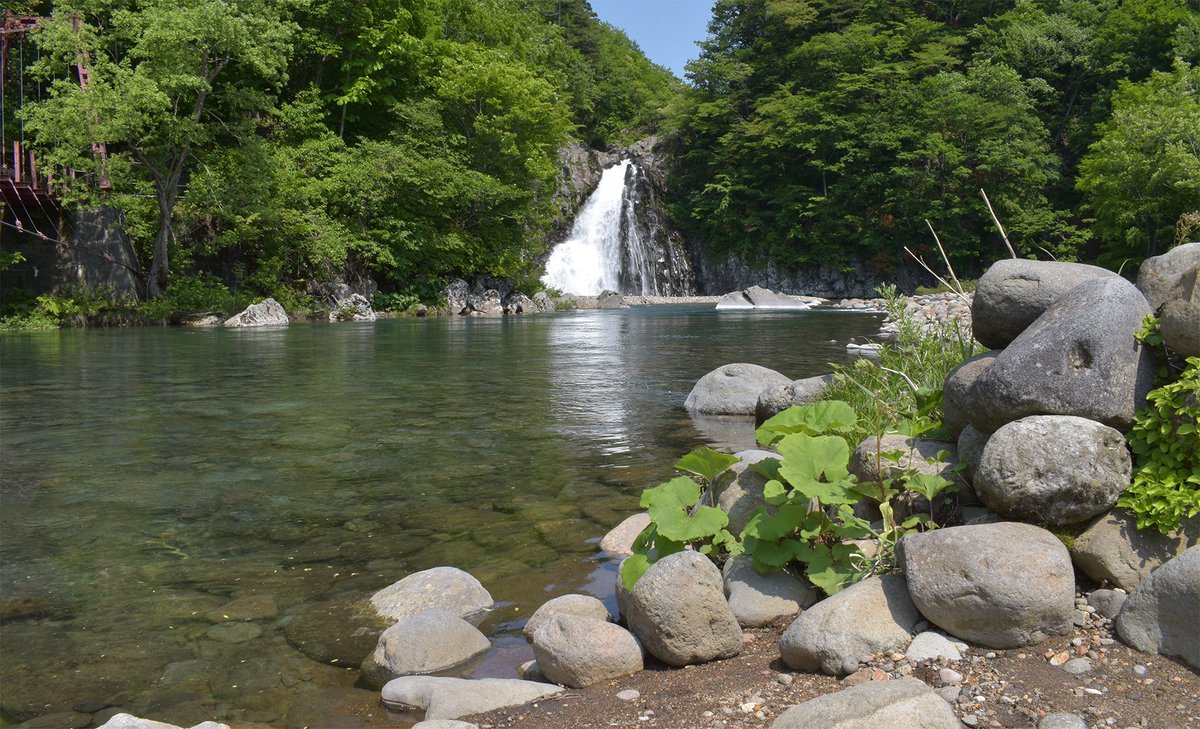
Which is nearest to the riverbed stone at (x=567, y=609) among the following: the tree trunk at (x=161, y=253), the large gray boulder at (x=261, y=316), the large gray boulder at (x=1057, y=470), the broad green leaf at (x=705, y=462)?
the broad green leaf at (x=705, y=462)

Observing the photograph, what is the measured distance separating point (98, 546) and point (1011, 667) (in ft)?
16.3

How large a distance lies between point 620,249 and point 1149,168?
2579 centimetres

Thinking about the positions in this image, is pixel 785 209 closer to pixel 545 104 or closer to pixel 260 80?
pixel 545 104

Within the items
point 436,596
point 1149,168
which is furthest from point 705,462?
point 1149,168

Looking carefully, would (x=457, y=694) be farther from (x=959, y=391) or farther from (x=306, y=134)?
(x=306, y=134)

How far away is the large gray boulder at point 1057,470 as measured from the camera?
335 cm

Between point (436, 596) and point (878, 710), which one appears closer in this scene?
point (878, 710)

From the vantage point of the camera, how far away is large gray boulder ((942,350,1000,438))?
4.12m

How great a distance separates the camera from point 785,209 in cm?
4991

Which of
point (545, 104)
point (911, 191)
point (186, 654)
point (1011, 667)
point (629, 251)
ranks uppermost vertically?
point (545, 104)

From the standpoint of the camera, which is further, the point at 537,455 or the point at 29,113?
the point at 29,113

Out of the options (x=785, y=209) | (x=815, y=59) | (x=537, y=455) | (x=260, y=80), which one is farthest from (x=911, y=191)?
(x=537, y=455)

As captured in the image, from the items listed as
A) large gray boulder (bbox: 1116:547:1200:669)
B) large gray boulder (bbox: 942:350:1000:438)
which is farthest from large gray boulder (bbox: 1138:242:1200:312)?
large gray boulder (bbox: 1116:547:1200:669)

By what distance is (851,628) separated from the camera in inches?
126
